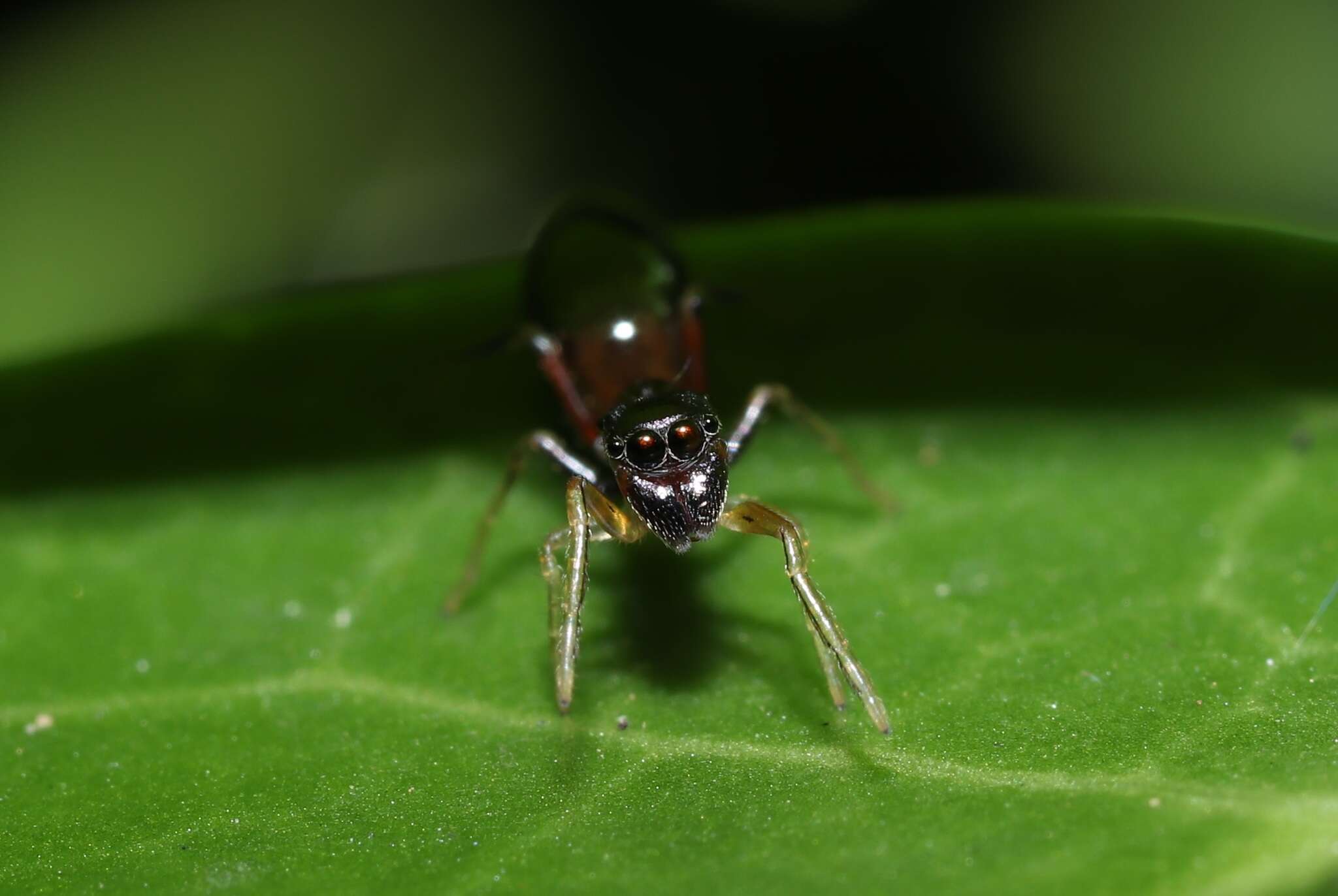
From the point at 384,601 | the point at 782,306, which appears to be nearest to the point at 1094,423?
the point at 782,306

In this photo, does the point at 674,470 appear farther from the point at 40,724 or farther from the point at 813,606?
the point at 40,724

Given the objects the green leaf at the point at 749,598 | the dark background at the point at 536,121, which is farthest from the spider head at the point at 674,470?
the dark background at the point at 536,121

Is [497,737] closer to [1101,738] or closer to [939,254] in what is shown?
[1101,738]

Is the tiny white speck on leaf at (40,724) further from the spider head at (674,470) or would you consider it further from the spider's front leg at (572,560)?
the spider head at (674,470)

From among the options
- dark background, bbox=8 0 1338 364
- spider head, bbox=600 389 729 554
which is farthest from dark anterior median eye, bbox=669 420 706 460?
dark background, bbox=8 0 1338 364

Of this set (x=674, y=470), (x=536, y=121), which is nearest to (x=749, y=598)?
(x=674, y=470)
